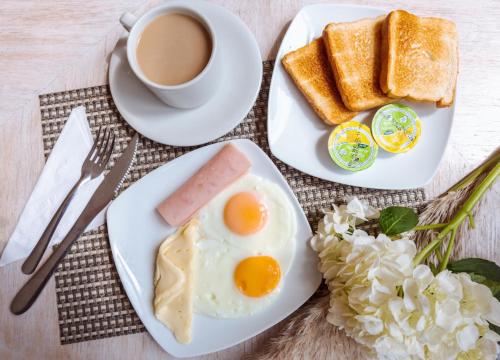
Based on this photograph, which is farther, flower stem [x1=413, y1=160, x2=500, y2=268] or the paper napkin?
the paper napkin

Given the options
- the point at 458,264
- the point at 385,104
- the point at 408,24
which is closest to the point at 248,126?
the point at 385,104

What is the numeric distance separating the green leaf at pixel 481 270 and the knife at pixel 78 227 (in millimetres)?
841

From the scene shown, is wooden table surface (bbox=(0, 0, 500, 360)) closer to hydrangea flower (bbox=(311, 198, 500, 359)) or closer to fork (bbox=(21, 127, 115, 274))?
fork (bbox=(21, 127, 115, 274))

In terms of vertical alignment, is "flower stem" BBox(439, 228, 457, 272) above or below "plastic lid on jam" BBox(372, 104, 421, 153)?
below

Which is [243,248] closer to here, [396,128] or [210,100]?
[210,100]

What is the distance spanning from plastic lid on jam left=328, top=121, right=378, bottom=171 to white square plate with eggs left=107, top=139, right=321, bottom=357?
0.51 feet

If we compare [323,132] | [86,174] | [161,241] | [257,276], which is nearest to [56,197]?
[86,174]

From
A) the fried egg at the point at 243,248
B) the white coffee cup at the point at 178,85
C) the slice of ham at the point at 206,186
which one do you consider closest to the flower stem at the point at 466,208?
the fried egg at the point at 243,248

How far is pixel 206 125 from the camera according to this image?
1.12 m

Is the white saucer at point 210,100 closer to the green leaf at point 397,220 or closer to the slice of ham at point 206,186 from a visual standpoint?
the slice of ham at point 206,186

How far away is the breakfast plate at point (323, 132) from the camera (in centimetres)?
113

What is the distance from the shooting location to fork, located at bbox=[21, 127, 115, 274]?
1.13 meters

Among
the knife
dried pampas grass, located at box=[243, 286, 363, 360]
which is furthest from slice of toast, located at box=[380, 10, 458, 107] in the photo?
the knife

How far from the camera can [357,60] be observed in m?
1.15
